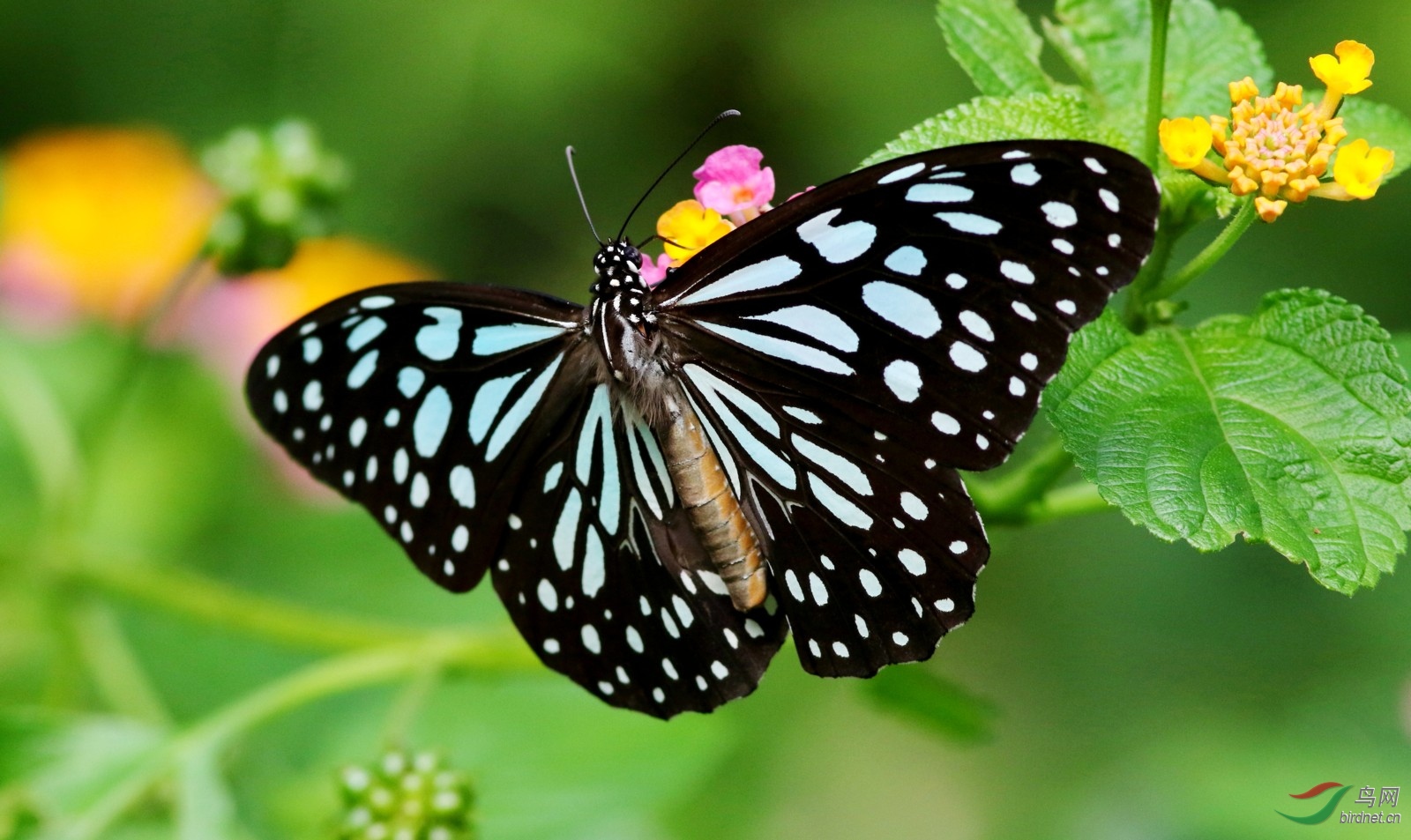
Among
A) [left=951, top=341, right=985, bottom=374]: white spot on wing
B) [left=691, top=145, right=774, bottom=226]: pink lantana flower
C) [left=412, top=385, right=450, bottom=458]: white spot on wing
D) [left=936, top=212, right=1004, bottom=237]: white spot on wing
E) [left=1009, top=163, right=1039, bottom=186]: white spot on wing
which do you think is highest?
[left=412, top=385, right=450, bottom=458]: white spot on wing

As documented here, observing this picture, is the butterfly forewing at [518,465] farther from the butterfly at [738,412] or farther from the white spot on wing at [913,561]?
the white spot on wing at [913,561]

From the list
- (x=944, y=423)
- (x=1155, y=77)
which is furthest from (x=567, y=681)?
(x=1155, y=77)

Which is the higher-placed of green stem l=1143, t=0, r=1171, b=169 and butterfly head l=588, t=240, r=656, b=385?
butterfly head l=588, t=240, r=656, b=385

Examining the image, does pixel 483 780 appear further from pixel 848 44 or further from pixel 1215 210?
pixel 848 44

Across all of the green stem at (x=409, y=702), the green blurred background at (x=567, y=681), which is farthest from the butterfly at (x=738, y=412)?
the green blurred background at (x=567, y=681)

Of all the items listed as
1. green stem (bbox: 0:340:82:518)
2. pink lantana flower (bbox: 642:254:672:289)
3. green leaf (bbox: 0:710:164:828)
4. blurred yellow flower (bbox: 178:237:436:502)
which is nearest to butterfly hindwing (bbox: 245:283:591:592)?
pink lantana flower (bbox: 642:254:672:289)

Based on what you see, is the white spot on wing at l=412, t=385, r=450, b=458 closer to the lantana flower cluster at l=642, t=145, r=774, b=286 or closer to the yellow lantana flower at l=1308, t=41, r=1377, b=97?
the lantana flower cluster at l=642, t=145, r=774, b=286

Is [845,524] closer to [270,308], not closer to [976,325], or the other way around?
[976,325]
